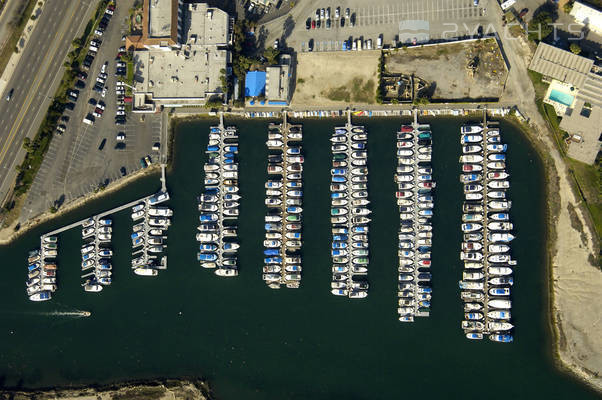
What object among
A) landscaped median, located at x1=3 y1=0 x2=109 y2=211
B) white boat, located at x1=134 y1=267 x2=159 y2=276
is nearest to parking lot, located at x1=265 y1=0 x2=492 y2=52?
landscaped median, located at x1=3 y1=0 x2=109 y2=211

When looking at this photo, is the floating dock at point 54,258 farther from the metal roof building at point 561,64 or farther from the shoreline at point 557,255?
the metal roof building at point 561,64

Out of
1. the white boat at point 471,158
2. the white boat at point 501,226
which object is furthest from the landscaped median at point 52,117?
the white boat at point 501,226

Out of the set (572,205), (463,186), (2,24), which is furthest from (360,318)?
(2,24)

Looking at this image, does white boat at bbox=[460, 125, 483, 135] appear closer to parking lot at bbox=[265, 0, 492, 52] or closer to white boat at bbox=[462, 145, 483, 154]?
white boat at bbox=[462, 145, 483, 154]

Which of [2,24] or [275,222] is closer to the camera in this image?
[275,222]

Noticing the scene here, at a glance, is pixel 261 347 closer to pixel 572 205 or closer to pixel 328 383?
pixel 328 383

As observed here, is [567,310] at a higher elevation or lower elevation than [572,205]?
lower
